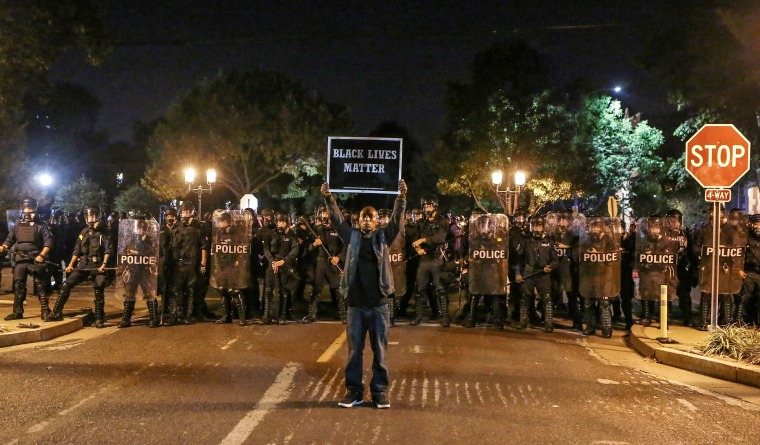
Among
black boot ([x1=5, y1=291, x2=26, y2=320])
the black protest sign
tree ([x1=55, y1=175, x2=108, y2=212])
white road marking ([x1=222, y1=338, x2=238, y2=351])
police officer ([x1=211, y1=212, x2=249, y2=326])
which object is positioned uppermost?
tree ([x1=55, y1=175, x2=108, y2=212])

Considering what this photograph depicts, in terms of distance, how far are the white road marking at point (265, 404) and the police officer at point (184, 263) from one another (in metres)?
4.57

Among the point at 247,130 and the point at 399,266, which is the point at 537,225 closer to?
the point at 399,266

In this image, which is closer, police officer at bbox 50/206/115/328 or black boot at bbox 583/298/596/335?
police officer at bbox 50/206/115/328

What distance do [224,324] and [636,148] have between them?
1091 inches

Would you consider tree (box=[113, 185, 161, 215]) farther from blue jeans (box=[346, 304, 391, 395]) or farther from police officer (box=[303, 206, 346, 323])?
blue jeans (box=[346, 304, 391, 395])

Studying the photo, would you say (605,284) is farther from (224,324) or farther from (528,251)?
(224,324)

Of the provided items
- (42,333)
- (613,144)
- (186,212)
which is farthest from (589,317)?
(613,144)

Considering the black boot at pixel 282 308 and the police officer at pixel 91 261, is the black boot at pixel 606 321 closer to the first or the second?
the black boot at pixel 282 308

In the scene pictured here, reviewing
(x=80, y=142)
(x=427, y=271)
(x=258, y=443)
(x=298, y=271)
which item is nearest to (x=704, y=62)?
(x=427, y=271)

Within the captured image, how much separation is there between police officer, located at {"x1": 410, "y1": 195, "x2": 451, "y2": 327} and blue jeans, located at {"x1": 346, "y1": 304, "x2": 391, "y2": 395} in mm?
5964

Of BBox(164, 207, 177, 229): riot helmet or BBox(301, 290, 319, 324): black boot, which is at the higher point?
BBox(164, 207, 177, 229): riot helmet

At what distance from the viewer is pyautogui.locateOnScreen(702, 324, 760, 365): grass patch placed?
9.80 m

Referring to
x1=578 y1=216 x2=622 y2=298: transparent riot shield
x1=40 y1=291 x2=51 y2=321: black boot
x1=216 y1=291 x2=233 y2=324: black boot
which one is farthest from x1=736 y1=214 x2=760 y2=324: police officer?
x1=40 y1=291 x2=51 y2=321: black boot

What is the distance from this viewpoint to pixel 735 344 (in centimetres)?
1010
